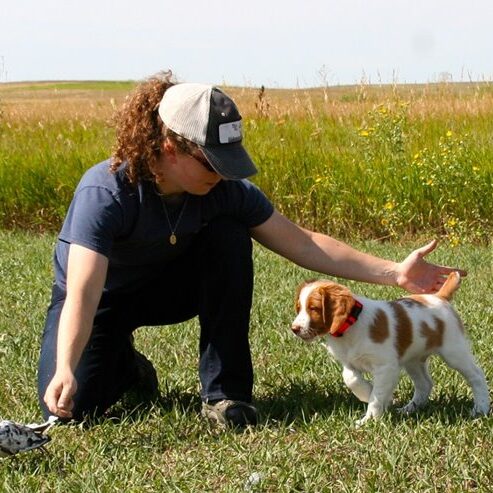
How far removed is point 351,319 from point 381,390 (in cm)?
34

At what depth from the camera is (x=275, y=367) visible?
17.6ft

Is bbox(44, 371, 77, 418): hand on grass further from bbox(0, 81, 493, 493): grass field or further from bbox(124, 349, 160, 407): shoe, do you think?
bbox(124, 349, 160, 407): shoe

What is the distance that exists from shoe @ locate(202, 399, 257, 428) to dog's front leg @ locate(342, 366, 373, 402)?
1.43ft

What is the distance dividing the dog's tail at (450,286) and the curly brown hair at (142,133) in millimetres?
1378

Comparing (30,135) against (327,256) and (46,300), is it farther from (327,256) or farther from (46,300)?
(327,256)

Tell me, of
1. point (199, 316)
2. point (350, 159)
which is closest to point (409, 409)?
point (199, 316)

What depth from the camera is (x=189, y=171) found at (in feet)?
13.5

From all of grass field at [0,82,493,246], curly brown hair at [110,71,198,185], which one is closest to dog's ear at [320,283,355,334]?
curly brown hair at [110,71,198,185]

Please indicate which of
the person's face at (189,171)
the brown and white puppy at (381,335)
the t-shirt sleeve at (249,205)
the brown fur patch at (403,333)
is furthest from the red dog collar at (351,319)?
the person's face at (189,171)

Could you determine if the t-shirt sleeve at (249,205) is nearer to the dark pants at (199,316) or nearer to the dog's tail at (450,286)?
the dark pants at (199,316)

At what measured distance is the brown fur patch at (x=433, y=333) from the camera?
446 cm

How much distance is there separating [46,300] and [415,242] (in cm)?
523

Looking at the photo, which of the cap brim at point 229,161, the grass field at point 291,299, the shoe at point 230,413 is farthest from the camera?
the shoe at point 230,413

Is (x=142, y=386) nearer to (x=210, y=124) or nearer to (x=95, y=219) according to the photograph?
(x=95, y=219)
